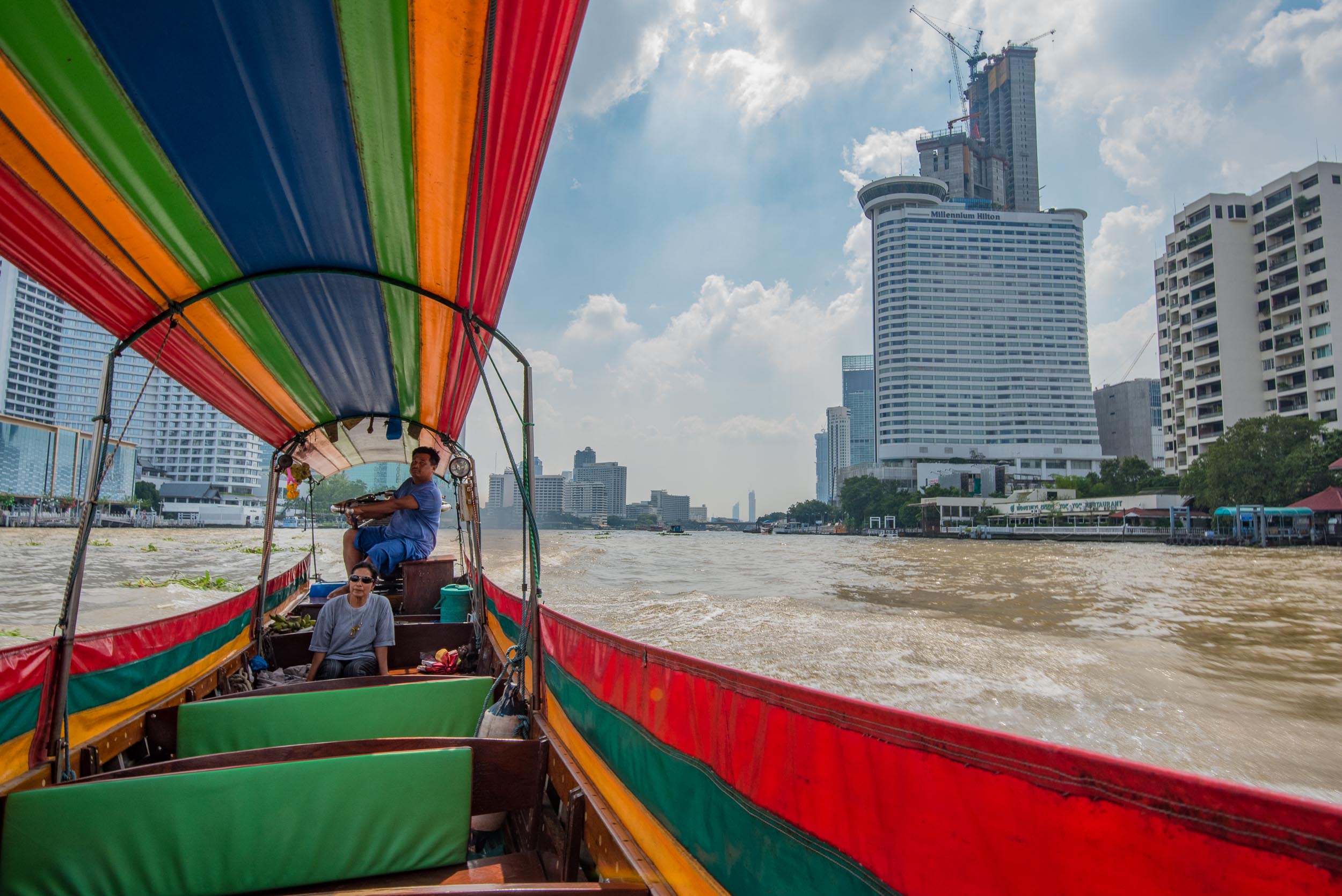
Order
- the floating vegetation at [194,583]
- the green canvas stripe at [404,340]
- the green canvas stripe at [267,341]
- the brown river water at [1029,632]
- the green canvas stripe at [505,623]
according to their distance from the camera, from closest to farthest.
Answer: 1. the green canvas stripe at [267,341]
2. the green canvas stripe at [404,340]
3. the green canvas stripe at [505,623]
4. the brown river water at [1029,632]
5. the floating vegetation at [194,583]

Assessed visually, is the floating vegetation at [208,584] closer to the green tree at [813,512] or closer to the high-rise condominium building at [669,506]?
the green tree at [813,512]

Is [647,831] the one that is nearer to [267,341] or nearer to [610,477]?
[267,341]

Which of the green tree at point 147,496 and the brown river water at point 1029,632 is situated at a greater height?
the green tree at point 147,496

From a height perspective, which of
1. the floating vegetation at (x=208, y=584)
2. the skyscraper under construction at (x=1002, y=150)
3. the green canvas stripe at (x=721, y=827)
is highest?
the skyscraper under construction at (x=1002, y=150)

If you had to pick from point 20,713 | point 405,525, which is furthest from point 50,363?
point 20,713

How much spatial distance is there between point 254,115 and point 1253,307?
71.2 m

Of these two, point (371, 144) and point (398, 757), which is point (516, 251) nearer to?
point (371, 144)

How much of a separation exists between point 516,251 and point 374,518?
4970mm

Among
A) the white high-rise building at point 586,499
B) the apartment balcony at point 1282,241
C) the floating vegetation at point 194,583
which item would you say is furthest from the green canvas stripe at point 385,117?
the white high-rise building at point 586,499

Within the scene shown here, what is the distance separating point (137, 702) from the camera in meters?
3.66

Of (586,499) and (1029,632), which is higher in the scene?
(586,499)

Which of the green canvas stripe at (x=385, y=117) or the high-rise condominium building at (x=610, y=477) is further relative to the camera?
the high-rise condominium building at (x=610, y=477)

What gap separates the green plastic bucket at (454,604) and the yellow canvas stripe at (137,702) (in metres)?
1.66

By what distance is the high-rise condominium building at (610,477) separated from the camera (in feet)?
627
